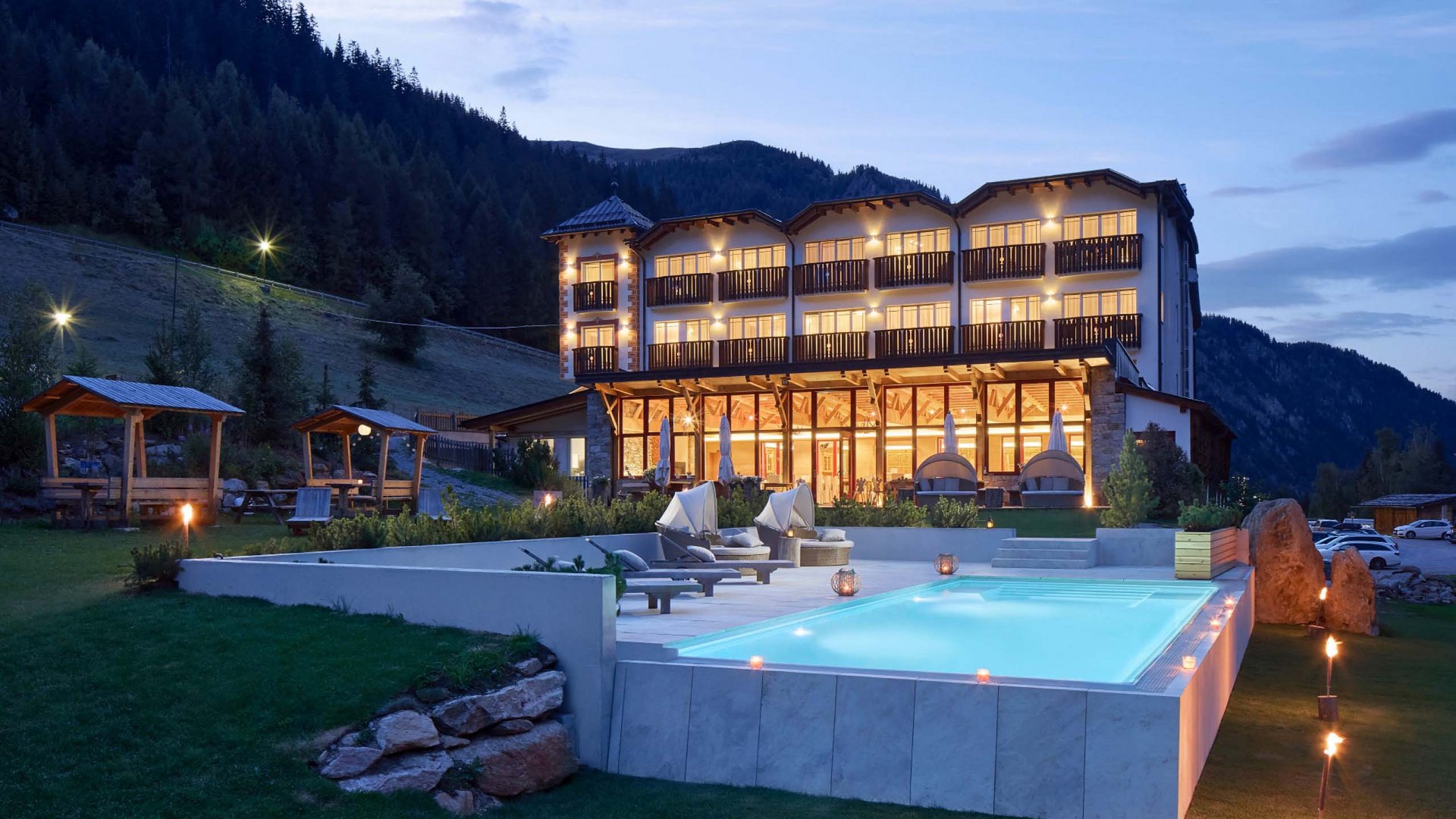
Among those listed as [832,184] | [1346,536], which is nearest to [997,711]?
[1346,536]

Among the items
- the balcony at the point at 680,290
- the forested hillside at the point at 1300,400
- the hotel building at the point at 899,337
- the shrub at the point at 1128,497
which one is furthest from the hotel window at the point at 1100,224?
the forested hillside at the point at 1300,400

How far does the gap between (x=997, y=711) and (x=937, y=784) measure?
577mm

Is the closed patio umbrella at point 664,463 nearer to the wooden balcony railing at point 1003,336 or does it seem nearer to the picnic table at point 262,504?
the picnic table at point 262,504

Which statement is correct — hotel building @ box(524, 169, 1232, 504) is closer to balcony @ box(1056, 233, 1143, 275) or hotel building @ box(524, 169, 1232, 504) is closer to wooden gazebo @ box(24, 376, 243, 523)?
balcony @ box(1056, 233, 1143, 275)

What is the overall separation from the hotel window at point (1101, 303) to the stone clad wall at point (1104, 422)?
4155 mm

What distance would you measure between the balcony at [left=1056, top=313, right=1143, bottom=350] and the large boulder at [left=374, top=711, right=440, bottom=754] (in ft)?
79.6

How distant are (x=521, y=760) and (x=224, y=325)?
1776 inches

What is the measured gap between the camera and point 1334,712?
9.26 m

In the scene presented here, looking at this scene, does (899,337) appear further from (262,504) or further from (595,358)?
(262,504)

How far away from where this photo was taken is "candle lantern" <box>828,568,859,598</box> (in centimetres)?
1229

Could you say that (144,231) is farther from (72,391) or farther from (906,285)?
(72,391)

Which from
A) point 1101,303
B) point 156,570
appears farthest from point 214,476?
point 1101,303

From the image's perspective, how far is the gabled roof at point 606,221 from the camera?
118 ft

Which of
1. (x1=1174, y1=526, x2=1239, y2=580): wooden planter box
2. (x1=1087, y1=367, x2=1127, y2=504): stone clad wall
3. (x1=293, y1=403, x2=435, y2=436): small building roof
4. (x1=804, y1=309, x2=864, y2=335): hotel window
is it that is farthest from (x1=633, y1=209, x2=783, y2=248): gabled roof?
(x1=1174, y1=526, x2=1239, y2=580): wooden planter box
